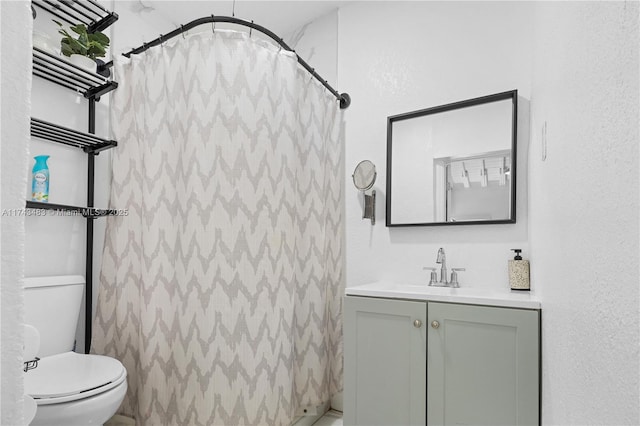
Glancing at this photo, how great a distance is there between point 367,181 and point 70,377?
171 cm

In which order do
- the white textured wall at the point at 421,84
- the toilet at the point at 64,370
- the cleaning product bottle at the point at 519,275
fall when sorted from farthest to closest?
the white textured wall at the point at 421,84
the cleaning product bottle at the point at 519,275
the toilet at the point at 64,370

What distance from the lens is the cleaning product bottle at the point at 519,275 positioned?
69.3 inches

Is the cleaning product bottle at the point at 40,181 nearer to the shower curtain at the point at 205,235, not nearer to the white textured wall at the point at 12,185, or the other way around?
the shower curtain at the point at 205,235

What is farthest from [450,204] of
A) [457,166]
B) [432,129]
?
[432,129]

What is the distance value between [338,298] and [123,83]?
1.79 metres

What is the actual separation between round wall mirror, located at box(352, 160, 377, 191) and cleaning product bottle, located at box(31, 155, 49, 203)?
5.31 feet

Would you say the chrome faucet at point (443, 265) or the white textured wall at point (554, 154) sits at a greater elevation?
the white textured wall at point (554, 154)

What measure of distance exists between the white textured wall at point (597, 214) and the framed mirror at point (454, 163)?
1069 millimetres

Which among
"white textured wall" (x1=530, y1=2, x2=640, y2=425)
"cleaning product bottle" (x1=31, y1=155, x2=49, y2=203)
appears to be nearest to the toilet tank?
"cleaning product bottle" (x1=31, y1=155, x2=49, y2=203)

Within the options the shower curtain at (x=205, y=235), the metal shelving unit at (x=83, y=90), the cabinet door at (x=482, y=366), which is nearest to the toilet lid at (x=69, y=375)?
the shower curtain at (x=205, y=235)

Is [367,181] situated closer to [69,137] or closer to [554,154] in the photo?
[554,154]

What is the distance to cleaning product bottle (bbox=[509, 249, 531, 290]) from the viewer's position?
176 centimetres

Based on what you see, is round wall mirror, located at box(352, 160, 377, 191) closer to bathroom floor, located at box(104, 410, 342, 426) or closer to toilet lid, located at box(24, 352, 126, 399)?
bathroom floor, located at box(104, 410, 342, 426)

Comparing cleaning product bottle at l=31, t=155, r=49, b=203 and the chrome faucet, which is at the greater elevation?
cleaning product bottle at l=31, t=155, r=49, b=203
